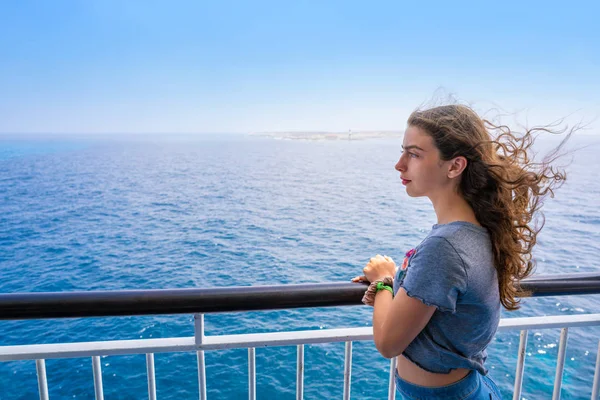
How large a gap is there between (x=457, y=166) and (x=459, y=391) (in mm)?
441

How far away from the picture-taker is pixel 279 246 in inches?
1045

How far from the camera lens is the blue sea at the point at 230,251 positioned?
1200 cm

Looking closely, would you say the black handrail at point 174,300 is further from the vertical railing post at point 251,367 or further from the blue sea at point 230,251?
the blue sea at point 230,251

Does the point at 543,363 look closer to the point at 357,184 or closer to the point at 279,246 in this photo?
the point at 279,246

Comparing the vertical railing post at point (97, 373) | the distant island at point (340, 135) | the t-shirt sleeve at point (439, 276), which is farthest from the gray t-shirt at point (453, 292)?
the distant island at point (340, 135)

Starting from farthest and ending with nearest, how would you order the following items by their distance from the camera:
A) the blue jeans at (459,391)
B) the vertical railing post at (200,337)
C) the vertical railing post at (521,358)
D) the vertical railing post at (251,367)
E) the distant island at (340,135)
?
the distant island at (340,135) → the vertical railing post at (521,358) → the vertical railing post at (251,367) → the vertical railing post at (200,337) → the blue jeans at (459,391)

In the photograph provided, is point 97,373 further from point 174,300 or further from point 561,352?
point 561,352

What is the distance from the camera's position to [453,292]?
0.67m

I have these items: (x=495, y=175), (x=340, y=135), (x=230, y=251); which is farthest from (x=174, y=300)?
(x=340, y=135)

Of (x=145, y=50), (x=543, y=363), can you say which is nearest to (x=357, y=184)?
(x=543, y=363)

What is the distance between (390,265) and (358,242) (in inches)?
1053

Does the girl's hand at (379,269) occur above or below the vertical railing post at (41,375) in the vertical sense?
above

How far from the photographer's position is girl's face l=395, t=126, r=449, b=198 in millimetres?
746

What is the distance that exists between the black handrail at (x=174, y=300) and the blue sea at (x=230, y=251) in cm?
63
